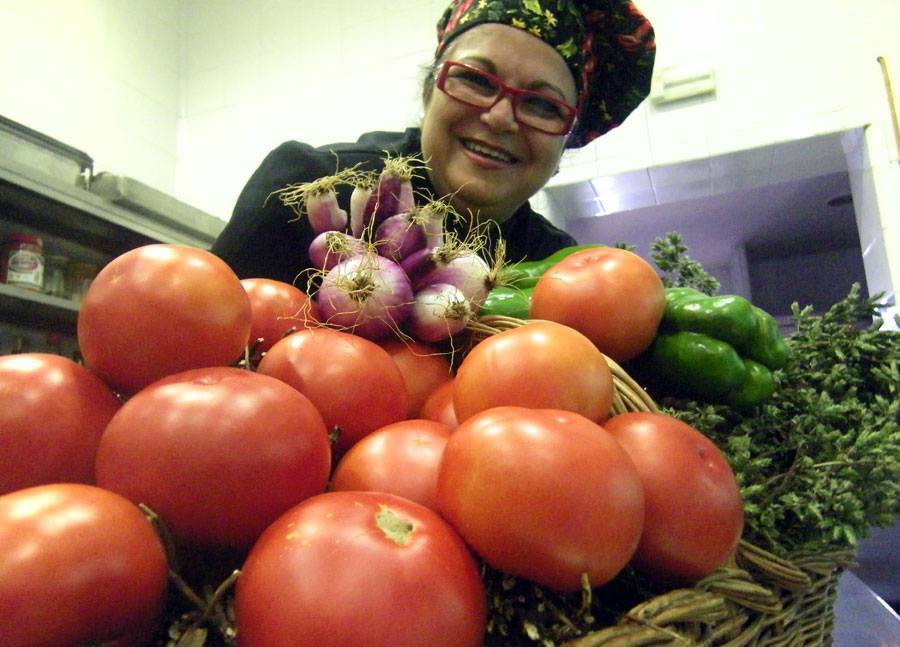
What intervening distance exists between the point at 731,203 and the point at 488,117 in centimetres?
287

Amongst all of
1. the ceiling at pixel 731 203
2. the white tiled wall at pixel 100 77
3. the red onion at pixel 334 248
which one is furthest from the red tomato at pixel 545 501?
the white tiled wall at pixel 100 77

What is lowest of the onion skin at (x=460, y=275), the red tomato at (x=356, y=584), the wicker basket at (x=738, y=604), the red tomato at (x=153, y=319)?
the wicker basket at (x=738, y=604)

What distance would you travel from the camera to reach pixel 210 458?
31 cm

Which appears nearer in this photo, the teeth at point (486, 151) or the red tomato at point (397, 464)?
the red tomato at point (397, 464)

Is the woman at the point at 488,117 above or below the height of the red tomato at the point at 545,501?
above

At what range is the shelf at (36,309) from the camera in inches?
65.4

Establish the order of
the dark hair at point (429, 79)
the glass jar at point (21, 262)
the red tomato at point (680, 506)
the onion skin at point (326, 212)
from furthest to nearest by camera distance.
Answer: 1. the glass jar at point (21, 262)
2. the dark hair at point (429, 79)
3. the onion skin at point (326, 212)
4. the red tomato at point (680, 506)

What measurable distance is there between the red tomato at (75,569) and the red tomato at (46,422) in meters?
0.07

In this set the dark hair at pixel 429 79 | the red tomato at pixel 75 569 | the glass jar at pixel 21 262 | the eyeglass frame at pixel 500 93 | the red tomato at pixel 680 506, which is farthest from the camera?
the glass jar at pixel 21 262

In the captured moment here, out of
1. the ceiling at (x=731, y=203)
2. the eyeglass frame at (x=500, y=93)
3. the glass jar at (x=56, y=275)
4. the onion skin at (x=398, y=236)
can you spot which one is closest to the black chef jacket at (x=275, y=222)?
the eyeglass frame at (x=500, y=93)

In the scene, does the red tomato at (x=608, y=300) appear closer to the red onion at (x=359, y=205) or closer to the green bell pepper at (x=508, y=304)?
the green bell pepper at (x=508, y=304)

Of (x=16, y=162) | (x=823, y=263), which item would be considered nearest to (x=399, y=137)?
(x=16, y=162)

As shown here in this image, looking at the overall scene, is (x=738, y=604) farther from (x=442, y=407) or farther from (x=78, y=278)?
(x=78, y=278)

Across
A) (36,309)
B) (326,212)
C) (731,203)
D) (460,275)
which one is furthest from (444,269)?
(731,203)
